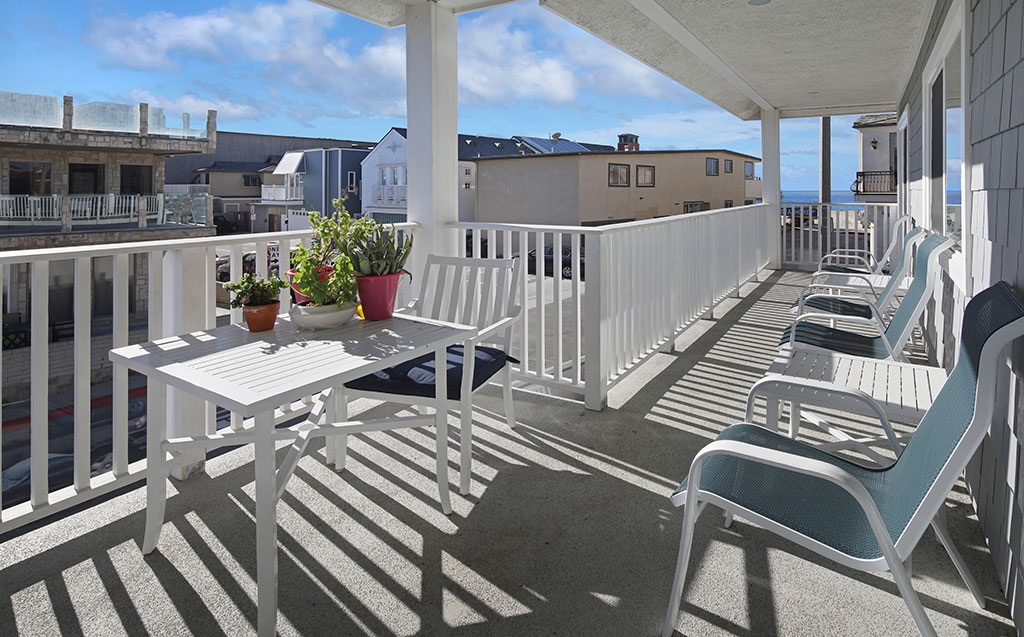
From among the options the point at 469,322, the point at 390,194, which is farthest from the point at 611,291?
the point at 390,194

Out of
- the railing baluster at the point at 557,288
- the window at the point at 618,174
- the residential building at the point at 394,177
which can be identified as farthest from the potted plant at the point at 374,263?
the residential building at the point at 394,177

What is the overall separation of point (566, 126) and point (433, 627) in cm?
9119

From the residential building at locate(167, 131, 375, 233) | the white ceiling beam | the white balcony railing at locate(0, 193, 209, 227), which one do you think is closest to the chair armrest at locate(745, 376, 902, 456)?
the white ceiling beam

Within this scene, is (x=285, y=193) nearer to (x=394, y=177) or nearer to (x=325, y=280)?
(x=394, y=177)

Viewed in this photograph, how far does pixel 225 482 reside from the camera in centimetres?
231

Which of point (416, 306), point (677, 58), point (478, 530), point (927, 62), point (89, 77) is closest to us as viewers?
point (478, 530)

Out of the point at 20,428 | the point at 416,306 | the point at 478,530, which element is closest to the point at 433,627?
the point at 478,530

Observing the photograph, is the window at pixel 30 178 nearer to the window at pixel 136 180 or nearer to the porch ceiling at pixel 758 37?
the window at pixel 136 180

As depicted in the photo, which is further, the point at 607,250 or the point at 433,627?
the point at 607,250

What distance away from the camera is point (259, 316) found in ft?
6.49

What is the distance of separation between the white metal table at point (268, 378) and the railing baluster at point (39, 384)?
33cm

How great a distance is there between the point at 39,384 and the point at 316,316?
90cm

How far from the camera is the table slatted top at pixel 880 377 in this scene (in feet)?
6.25

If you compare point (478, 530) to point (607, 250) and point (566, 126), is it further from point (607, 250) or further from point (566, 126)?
point (566, 126)
